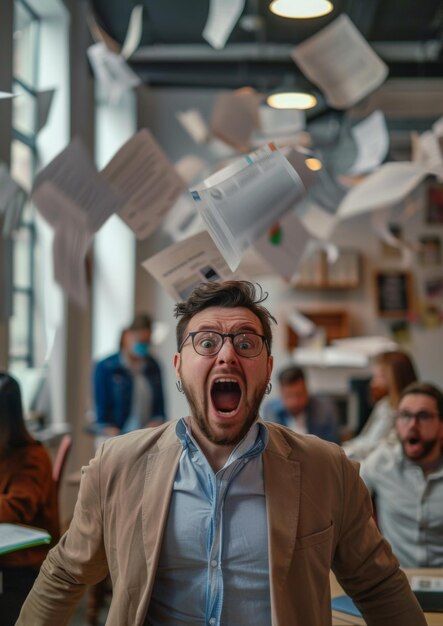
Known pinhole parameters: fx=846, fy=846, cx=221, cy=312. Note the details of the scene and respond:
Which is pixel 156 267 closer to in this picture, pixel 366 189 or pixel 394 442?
pixel 394 442

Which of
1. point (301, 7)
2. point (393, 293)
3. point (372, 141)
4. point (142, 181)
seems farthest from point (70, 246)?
point (393, 293)

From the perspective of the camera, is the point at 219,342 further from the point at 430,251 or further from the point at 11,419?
the point at 430,251

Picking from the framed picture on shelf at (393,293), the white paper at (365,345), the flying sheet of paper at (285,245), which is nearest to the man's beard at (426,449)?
the flying sheet of paper at (285,245)

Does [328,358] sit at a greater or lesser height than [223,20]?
lesser

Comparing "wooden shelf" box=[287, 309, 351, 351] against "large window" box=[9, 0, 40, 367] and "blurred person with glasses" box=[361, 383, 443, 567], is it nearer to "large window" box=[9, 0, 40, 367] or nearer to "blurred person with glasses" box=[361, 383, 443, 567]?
"large window" box=[9, 0, 40, 367]

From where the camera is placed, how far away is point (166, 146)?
8.45 metres

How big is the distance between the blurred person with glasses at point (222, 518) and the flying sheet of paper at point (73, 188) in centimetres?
87

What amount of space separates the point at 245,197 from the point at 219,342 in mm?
347

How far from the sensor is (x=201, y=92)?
831 centimetres

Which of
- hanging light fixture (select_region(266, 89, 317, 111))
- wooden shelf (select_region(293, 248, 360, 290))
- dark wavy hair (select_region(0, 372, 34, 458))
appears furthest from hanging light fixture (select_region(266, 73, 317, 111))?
wooden shelf (select_region(293, 248, 360, 290))

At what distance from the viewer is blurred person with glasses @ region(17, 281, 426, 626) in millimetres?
1645

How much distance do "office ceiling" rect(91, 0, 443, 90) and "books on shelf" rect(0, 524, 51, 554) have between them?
470cm

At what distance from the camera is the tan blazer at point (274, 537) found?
5.40ft

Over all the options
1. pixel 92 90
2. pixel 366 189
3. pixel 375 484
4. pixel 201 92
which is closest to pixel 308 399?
pixel 366 189
